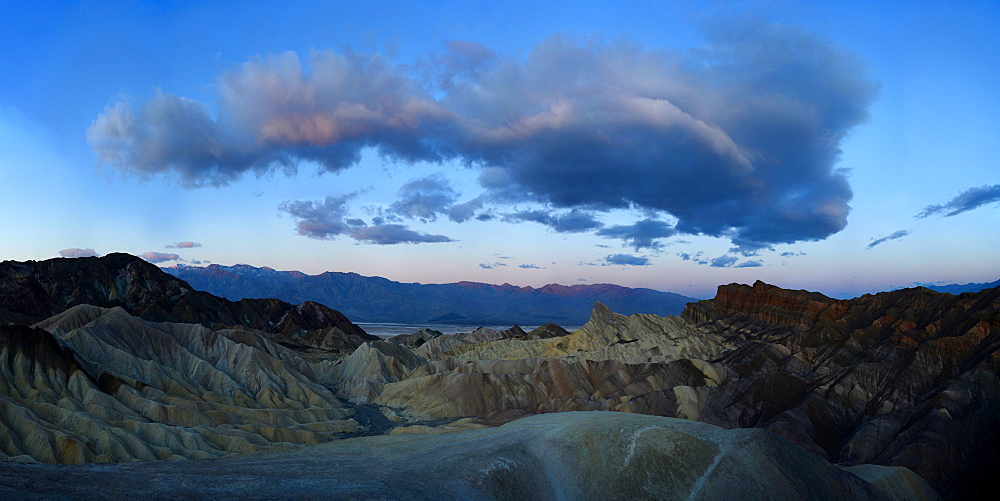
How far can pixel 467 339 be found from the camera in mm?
145250

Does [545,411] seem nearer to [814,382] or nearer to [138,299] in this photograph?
[814,382]

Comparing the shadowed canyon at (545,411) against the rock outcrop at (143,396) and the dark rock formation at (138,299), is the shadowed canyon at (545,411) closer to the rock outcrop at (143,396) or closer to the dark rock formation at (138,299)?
the rock outcrop at (143,396)

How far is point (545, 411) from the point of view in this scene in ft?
198

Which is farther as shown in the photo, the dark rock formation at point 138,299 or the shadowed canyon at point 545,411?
the dark rock formation at point 138,299

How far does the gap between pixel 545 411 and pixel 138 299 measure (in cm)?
13547

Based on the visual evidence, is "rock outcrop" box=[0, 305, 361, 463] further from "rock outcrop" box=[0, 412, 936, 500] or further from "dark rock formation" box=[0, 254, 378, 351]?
"dark rock formation" box=[0, 254, 378, 351]

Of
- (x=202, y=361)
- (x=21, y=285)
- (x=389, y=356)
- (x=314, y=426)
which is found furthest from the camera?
(x=21, y=285)

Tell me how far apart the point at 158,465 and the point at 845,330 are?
82.3m

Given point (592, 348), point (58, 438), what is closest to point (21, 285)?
point (58, 438)

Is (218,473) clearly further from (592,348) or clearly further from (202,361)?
(592,348)

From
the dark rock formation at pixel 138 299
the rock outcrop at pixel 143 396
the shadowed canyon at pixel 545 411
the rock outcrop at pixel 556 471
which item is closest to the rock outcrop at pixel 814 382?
the shadowed canyon at pixel 545 411

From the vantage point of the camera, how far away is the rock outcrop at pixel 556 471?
17.1m

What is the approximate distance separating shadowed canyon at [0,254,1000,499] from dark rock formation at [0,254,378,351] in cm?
1132

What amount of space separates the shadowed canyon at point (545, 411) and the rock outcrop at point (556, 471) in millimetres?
89
